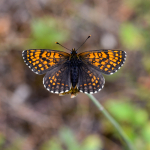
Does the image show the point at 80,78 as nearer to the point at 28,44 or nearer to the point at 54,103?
the point at 54,103

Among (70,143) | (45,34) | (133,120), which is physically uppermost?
(45,34)

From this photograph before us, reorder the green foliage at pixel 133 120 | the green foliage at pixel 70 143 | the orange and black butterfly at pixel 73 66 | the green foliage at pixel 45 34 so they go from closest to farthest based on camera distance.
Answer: the orange and black butterfly at pixel 73 66 < the green foliage at pixel 133 120 < the green foliage at pixel 70 143 < the green foliage at pixel 45 34

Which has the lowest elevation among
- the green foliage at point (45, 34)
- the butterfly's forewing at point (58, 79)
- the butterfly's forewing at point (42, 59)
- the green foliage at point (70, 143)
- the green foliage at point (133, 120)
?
the green foliage at point (70, 143)

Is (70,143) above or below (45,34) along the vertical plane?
below

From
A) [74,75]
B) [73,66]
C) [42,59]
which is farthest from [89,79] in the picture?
[42,59]

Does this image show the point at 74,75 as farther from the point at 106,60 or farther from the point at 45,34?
the point at 45,34

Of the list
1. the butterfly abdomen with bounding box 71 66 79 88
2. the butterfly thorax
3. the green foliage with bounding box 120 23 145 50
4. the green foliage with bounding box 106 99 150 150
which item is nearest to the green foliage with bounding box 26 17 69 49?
the green foliage with bounding box 120 23 145 50

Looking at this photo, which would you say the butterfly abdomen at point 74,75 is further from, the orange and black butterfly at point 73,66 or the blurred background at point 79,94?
the blurred background at point 79,94

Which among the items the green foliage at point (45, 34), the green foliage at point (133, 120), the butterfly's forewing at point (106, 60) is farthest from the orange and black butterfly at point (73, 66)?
the green foliage at point (45, 34)
